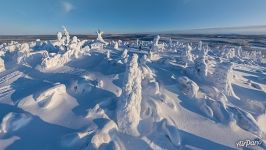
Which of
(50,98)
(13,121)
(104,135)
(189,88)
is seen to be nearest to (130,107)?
(104,135)

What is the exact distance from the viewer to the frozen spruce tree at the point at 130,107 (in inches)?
588

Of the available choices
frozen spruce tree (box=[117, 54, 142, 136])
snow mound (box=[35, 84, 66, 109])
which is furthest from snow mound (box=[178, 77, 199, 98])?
snow mound (box=[35, 84, 66, 109])

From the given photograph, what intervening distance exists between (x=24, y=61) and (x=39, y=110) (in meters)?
14.1

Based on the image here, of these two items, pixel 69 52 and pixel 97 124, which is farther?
pixel 69 52

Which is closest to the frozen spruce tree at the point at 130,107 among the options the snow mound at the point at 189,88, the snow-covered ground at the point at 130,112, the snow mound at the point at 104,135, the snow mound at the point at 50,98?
the snow-covered ground at the point at 130,112

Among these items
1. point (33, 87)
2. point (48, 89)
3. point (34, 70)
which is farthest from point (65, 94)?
point (34, 70)

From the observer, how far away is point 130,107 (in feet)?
49.5

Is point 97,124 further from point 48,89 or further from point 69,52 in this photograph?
point 69,52

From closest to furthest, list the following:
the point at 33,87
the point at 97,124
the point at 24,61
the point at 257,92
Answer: the point at 97,124 → the point at 33,87 → the point at 257,92 → the point at 24,61

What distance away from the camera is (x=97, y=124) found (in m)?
15.1

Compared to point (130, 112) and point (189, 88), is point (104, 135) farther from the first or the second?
point (189, 88)

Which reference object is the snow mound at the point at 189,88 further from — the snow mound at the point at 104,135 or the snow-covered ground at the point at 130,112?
the snow mound at the point at 104,135

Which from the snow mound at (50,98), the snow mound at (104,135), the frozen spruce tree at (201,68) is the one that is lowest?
the snow mound at (104,135)

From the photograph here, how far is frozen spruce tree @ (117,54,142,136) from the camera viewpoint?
14.9 meters
